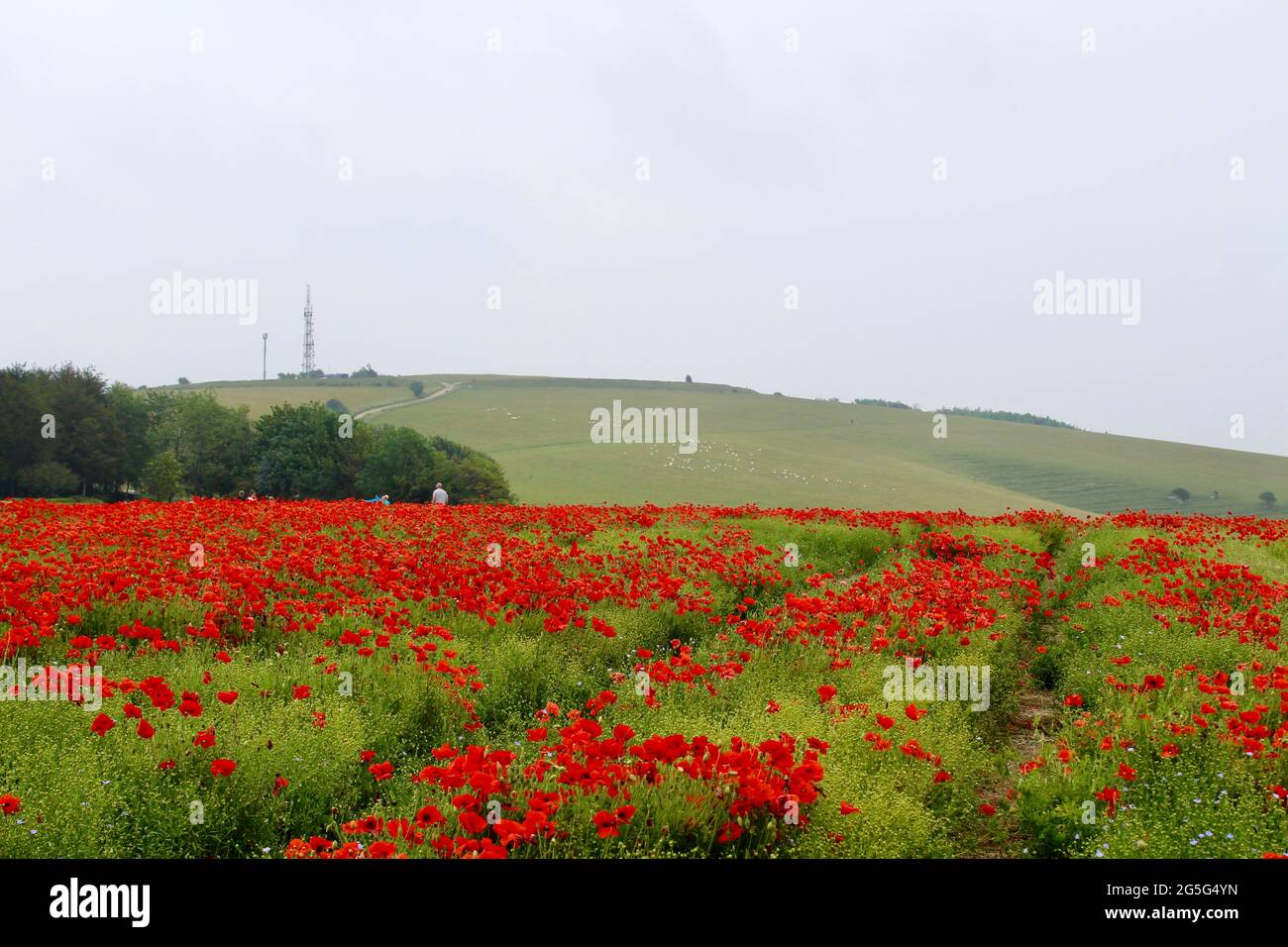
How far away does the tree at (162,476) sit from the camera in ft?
170

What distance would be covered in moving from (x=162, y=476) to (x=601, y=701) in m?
53.6

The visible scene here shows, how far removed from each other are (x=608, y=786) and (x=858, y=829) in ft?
5.04

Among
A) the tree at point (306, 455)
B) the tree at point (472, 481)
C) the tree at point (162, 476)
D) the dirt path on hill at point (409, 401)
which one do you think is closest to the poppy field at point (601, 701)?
the tree at point (472, 481)

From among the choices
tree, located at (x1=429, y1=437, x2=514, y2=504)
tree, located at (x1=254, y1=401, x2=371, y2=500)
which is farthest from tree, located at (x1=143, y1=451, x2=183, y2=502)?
tree, located at (x1=429, y1=437, x2=514, y2=504)

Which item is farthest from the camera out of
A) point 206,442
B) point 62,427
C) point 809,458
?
point 809,458

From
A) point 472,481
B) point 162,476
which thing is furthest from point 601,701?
point 162,476

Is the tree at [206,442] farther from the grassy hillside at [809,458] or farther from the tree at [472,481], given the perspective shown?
the grassy hillside at [809,458]

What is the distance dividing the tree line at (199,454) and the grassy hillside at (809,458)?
32.6ft

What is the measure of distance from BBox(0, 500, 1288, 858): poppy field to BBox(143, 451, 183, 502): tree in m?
42.3

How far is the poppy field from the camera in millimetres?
4785

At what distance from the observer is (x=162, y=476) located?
51688 millimetres

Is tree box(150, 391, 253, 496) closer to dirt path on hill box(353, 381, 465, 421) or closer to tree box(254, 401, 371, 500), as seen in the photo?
tree box(254, 401, 371, 500)

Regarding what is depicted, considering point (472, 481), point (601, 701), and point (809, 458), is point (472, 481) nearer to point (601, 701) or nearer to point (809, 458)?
point (809, 458)

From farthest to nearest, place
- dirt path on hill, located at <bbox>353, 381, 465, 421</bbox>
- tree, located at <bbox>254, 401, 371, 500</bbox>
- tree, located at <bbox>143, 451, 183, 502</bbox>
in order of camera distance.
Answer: dirt path on hill, located at <bbox>353, 381, 465, 421</bbox> → tree, located at <bbox>254, 401, 371, 500</bbox> → tree, located at <bbox>143, 451, 183, 502</bbox>
